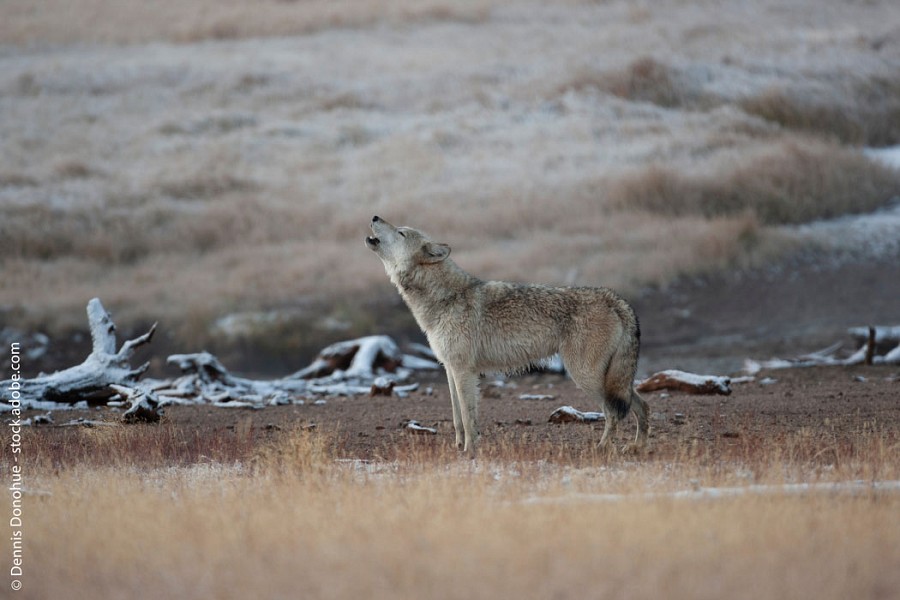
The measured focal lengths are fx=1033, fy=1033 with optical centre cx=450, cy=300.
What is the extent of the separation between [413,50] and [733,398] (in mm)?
24874

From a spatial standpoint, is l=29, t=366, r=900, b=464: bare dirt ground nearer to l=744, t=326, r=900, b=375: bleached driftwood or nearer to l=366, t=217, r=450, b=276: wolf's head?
l=744, t=326, r=900, b=375: bleached driftwood

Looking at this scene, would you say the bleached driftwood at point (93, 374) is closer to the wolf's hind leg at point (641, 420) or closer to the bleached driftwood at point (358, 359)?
the bleached driftwood at point (358, 359)

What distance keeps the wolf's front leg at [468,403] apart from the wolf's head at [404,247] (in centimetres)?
117

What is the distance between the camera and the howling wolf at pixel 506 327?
9.51 metres

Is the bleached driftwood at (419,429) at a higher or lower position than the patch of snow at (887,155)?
lower

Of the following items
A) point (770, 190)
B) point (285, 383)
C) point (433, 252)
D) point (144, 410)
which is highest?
point (770, 190)

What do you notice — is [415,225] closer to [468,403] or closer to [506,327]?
[506,327]

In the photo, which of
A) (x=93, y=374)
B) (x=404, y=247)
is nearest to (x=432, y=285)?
(x=404, y=247)

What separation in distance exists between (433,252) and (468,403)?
1.55 m

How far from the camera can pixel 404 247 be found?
10.2 metres

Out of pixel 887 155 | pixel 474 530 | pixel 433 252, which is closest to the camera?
pixel 474 530

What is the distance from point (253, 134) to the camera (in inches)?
1256

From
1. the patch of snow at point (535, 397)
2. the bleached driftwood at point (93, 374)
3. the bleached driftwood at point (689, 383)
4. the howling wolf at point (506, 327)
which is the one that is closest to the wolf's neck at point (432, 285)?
the howling wolf at point (506, 327)

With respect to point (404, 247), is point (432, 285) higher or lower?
lower
